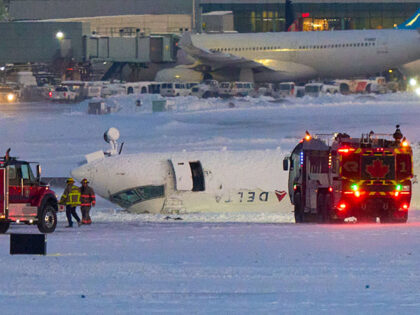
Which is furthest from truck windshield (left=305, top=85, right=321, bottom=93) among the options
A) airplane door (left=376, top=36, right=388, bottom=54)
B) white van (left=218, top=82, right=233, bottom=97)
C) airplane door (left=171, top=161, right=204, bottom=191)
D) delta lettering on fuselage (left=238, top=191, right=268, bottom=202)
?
airplane door (left=171, top=161, right=204, bottom=191)

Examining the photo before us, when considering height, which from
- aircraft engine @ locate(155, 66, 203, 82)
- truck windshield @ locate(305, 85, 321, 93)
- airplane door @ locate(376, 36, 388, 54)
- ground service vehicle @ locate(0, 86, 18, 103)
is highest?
airplane door @ locate(376, 36, 388, 54)

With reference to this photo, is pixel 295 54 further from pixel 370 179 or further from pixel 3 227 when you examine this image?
pixel 3 227

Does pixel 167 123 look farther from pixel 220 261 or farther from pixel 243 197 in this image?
pixel 220 261

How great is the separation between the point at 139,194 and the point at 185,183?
5.06 feet

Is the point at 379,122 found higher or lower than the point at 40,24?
lower

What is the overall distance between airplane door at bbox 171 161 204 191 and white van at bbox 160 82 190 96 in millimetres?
53518

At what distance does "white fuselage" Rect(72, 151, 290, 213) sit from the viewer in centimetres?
3422

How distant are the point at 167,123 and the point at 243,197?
3104cm

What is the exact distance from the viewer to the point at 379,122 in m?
65.2

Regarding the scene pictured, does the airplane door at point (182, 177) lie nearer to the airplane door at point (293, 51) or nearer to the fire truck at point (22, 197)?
the fire truck at point (22, 197)

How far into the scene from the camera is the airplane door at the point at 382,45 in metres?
90.9

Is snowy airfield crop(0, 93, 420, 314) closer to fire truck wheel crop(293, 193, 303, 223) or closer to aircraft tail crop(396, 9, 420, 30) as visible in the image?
fire truck wheel crop(293, 193, 303, 223)

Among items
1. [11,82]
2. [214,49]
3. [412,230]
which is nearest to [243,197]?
[412,230]

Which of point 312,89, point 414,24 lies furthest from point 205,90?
point 414,24
